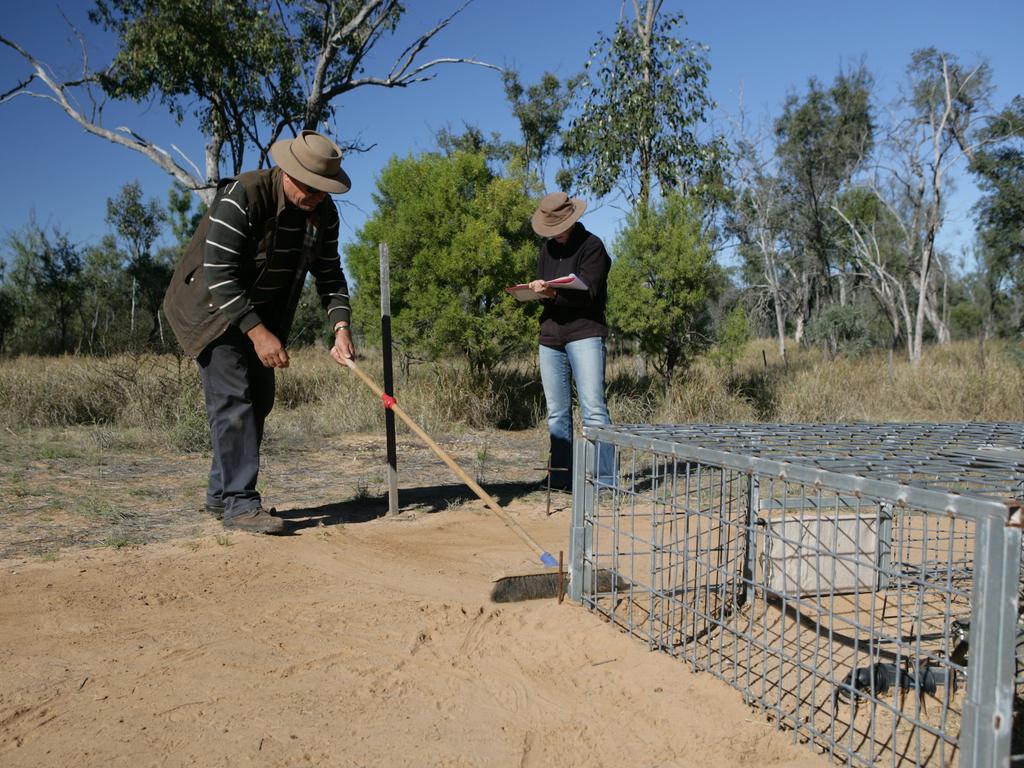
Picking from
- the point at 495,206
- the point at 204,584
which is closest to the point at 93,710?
the point at 204,584

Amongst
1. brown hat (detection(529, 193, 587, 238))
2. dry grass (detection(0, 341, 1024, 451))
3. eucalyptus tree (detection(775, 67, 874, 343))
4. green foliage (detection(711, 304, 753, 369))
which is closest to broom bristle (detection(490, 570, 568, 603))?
brown hat (detection(529, 193, 587, 238))

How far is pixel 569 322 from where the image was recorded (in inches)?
207

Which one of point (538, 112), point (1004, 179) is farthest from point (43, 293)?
point (1004, 179)

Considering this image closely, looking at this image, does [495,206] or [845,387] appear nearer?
[495,206]

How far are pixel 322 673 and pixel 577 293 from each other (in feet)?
10.2

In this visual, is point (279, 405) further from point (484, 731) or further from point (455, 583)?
point (484, 731)

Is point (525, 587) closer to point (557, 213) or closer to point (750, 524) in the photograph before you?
point (750, 524)

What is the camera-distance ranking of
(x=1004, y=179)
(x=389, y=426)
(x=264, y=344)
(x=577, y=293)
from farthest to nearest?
(x=1004, y=179), (x=577, y=293), (x=389, y=426), (x=264, y=344)

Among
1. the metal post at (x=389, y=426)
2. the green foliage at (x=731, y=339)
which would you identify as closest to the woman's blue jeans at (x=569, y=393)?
the metal post at (x=389, y=426)

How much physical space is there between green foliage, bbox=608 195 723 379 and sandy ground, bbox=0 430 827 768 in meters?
6.25

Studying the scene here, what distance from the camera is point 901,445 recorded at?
8.94ft

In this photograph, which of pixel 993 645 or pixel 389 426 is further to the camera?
pixel 389 426

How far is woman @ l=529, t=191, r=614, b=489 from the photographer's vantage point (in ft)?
16.9

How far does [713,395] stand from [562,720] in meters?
7.44
